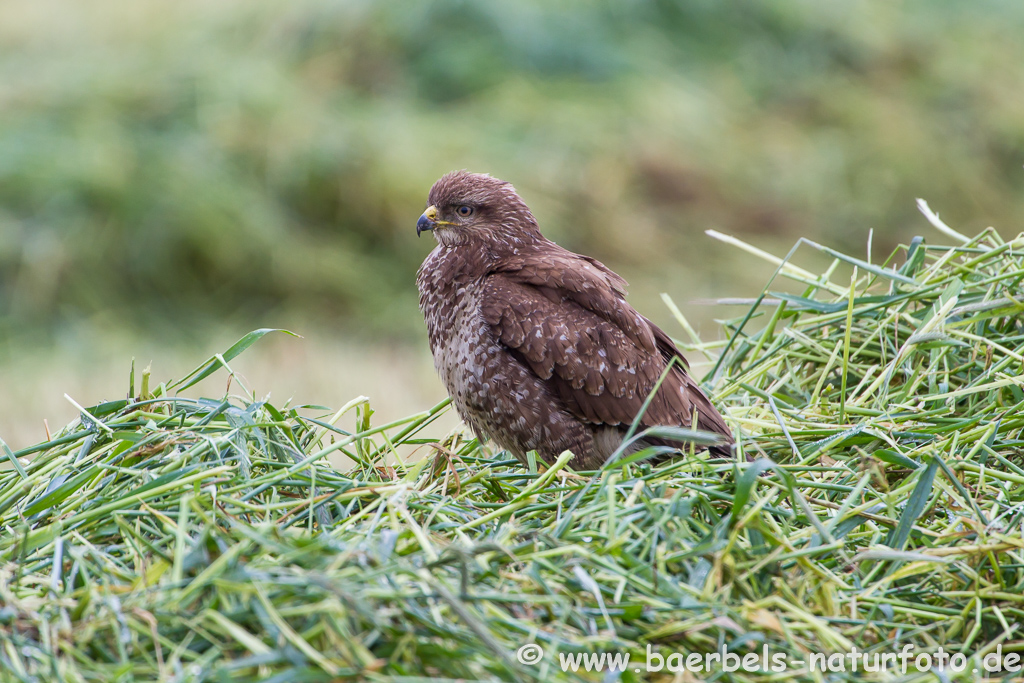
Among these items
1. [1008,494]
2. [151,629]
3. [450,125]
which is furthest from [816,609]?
[450,125]

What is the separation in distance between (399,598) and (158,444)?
0.98 meters

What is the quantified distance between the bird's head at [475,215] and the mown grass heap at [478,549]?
0.89m

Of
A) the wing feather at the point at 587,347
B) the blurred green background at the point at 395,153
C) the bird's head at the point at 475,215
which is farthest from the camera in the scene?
the blurred green background at the point at 395,153

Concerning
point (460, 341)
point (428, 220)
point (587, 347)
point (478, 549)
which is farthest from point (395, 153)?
point (478, 549)

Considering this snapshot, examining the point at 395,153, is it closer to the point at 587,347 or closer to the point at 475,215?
the point at 475,215

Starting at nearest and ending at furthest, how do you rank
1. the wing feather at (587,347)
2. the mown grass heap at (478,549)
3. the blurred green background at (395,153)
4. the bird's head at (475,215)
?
the mown grass heap at (478,549)
the wing feather at (587,347)
the bird's head at (475,215)
the blurred green background at (395,153)

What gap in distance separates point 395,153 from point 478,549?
569cm

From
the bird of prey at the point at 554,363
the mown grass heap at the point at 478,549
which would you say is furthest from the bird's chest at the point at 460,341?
the mown grass heap at the point at 478,549

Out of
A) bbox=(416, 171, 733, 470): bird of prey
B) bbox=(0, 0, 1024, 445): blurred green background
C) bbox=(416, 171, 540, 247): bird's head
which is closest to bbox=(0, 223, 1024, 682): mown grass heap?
bbox=(416, 171, 733, 470): bird of prey

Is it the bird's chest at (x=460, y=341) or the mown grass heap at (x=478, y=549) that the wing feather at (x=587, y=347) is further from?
the mown grass heap at (x=478, y=549)

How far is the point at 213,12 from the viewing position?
A: 8.86 m

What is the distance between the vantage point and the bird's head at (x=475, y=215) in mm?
3766

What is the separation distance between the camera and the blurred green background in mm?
6711

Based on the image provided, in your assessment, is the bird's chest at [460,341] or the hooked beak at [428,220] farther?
the hooked beak at [428,220]
